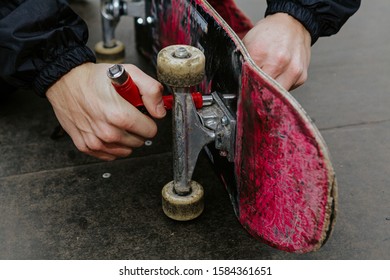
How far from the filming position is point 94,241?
1398 millimetres

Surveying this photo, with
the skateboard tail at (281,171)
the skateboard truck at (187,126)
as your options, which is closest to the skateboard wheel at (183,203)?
the skateboard truck at (187,126)

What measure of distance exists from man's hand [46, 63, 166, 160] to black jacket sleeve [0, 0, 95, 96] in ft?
0.12

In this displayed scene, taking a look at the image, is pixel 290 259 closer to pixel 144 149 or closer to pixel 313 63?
pixel 144 149

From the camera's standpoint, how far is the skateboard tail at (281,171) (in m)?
1.06

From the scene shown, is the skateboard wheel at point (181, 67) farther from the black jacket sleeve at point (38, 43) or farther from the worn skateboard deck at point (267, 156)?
the black jacket sleeve at point (38, 43)

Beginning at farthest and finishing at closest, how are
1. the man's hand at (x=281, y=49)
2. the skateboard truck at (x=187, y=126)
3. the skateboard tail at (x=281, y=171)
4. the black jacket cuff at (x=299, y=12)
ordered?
the black jacket cuff at (x=299, y=12), the man's hand at (x=281, y=49), the skateboard truck at (x=187, y=126), the skateboard tail at (x=281, y=171)

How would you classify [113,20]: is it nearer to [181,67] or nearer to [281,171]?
[181,67]

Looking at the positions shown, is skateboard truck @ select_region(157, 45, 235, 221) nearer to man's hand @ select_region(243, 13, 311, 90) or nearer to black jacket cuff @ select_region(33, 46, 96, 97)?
man's hand @ select_region(243, 13, 311, 90)

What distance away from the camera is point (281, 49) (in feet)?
4.60

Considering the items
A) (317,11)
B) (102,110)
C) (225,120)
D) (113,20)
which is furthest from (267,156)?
(113,20)

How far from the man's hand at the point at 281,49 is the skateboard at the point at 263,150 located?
0.39 ft

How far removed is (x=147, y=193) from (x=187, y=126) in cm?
37

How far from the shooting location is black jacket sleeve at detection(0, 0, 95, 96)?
1424mm

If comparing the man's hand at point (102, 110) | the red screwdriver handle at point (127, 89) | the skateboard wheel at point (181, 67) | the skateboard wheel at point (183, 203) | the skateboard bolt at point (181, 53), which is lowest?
the skateboard wheel at point (183, 203)
